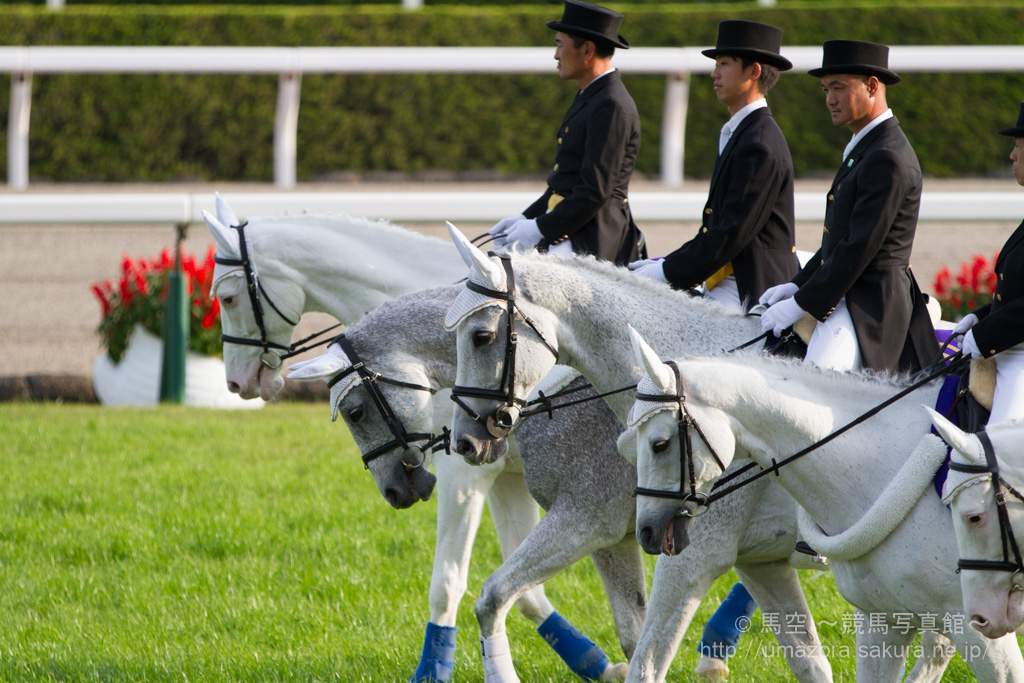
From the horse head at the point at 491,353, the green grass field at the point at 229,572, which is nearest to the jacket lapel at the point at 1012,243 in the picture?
the horse head at the point at 491,353

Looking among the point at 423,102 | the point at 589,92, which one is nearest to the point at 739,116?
the point at 589,92

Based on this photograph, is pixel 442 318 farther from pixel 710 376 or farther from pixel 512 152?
pixel 512 152

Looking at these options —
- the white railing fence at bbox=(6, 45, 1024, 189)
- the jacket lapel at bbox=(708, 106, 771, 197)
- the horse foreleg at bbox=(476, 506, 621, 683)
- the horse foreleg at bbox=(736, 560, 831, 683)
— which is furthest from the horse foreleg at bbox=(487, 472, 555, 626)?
the white railing fence at bbox=(6, 45, 1024, 189)

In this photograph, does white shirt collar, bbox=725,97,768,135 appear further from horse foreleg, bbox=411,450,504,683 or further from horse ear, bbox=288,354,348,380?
horse ear, bbox=288,354,348,380

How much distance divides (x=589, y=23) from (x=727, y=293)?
4.66 ft

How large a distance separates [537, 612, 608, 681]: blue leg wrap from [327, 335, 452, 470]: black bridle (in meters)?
1.00

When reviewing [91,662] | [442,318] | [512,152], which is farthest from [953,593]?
[512,152]

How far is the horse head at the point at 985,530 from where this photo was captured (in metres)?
3.42

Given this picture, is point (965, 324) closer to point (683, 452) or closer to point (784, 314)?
point (784, 314)

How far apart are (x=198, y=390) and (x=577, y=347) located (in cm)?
699

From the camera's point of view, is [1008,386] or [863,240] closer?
[1008,386]

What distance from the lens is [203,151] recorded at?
46.9ft

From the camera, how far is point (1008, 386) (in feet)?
12.5

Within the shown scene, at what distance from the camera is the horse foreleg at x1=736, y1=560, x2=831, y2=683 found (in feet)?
14.8
